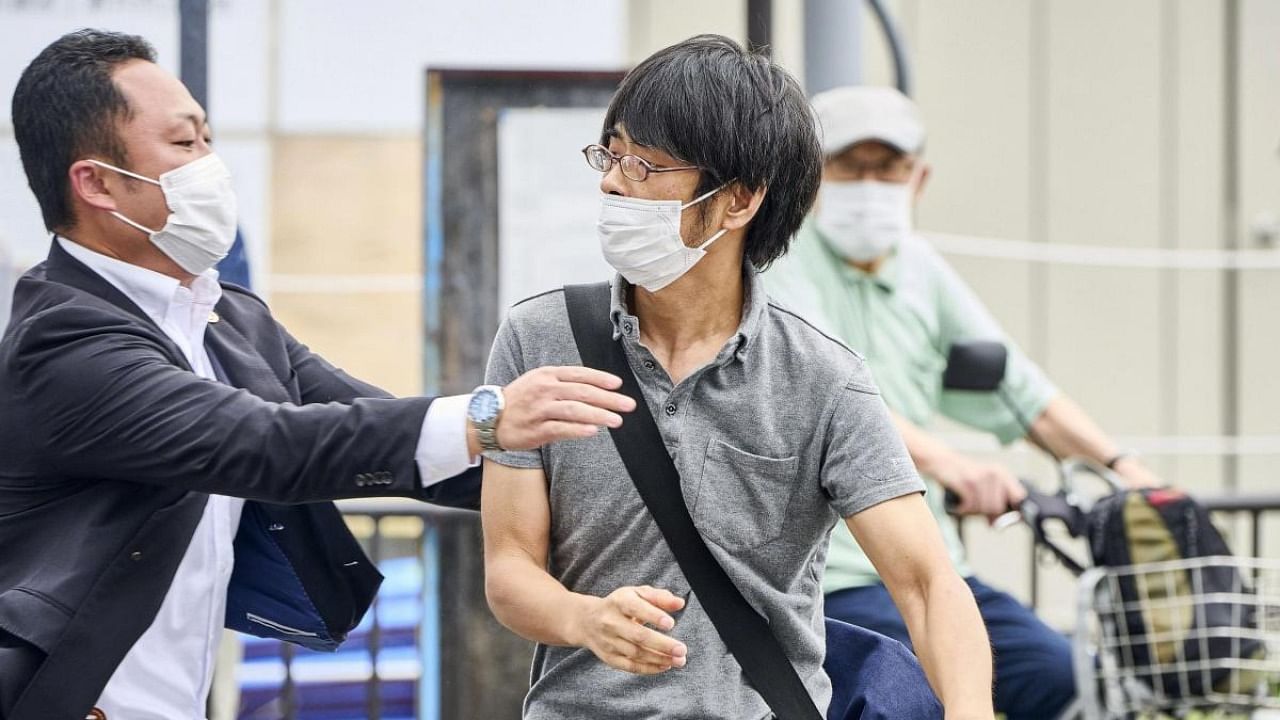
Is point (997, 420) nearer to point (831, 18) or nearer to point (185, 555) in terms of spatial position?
point (831, 18)

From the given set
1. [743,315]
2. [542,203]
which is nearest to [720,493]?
[743,315]

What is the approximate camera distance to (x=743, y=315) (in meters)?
2.67

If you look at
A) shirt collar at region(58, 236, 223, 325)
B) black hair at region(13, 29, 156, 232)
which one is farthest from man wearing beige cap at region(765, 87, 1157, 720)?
black hair at region(13, 29, 156, 232)

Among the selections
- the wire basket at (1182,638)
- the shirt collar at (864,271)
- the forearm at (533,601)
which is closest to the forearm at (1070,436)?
the wire basket at (1182,638)

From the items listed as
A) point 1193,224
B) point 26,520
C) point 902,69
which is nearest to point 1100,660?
point 902,69

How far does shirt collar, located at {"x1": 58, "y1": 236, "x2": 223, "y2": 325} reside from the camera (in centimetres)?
282

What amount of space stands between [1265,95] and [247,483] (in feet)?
28.5

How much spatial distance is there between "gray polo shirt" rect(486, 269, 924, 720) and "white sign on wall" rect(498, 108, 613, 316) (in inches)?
108

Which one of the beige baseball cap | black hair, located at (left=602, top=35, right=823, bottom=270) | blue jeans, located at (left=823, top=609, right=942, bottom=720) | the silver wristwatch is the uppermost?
the beige baseball cap

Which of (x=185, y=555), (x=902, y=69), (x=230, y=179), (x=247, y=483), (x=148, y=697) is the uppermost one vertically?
(x=902, y=69)

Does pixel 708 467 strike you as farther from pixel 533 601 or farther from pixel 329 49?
pixel 329 49

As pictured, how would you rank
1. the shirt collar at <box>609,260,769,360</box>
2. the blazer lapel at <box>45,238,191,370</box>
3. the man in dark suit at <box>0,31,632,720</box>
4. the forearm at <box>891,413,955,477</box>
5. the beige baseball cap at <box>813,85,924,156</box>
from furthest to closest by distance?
the beige baseball cap at <box>813,85,924,156</box> < the forearm at <box>891,413,955,477</box> < the blazer lapel at <box>45,238,191,370</box> < the shirt collar at <box>609,260,769,360</box> < the man in dark suit at <box>0,31,632,720</box>

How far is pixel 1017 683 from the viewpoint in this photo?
13.4 feet

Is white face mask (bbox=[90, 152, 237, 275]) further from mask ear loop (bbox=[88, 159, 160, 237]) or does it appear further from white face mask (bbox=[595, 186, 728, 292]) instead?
white face mask (bbox=[595, 186, 728, 292])
